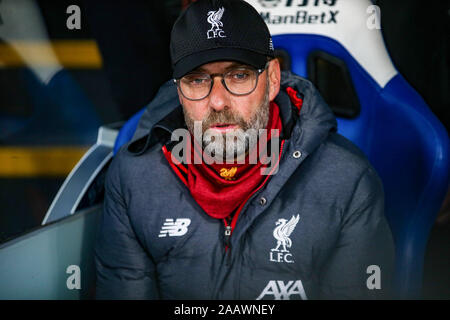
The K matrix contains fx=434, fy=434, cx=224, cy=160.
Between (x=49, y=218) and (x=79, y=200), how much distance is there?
0.10 m

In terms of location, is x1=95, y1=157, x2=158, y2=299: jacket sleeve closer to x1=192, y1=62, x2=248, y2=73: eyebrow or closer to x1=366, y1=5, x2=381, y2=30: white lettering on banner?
x1=192, y1=62, x2=248, y2=73: eyebrow

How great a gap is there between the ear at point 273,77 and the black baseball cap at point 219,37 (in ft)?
0.18

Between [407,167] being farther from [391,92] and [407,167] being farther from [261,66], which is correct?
[261,66]

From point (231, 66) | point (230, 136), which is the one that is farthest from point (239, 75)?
point (230, 136)

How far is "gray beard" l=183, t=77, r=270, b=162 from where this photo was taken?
972mm

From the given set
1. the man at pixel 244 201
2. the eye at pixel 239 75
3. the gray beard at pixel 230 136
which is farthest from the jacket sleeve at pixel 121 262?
the eye at pixel 239 75

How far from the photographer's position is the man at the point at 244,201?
3.19ft

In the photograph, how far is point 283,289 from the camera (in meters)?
0.99

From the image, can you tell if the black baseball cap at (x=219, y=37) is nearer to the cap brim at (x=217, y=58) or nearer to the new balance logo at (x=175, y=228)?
the cap brim at (x=217, y=58)

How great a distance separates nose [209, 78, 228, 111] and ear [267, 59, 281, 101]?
0.49 ft

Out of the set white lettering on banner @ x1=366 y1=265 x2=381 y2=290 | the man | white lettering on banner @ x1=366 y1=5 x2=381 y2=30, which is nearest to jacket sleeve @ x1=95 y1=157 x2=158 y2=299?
the man
